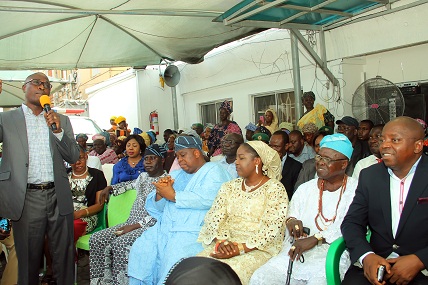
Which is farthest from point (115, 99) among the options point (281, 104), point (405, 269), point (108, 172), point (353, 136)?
point (405, 269)

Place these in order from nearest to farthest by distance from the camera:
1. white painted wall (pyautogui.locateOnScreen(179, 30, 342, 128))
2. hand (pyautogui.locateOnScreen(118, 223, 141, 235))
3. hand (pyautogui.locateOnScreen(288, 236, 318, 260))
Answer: hand (pyautogui.locateOnScreen(288, 236, 318, 260))
hand (pyautogui.locateOnScreen(118, 223, 141, 235))
white painted wall (pyautogui.locateOnScreen(179, 30, 342, 128))

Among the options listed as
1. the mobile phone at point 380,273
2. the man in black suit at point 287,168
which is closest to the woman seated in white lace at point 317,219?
the mobile phone at point 380,273

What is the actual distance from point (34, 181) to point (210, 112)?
26.2 ft

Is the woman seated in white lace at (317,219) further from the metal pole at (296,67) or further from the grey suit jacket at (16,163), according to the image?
the metal pole at (296,67)

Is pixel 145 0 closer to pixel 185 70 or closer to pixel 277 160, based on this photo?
pixel 277 160

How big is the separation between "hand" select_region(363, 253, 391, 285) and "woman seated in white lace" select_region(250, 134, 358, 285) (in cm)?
39

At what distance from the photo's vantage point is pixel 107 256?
166 inches

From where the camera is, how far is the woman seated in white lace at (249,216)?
317cm

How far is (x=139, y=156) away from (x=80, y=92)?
18.9 m

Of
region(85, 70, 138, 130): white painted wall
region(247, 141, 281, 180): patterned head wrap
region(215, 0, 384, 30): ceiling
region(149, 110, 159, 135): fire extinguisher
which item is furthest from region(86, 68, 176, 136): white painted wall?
region(247, 141, 281, 180): patterned head wrap

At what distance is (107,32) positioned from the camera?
716cm

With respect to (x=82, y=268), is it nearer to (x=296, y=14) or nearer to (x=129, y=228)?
(x=129, y=228)

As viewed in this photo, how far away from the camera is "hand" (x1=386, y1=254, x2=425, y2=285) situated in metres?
2.39

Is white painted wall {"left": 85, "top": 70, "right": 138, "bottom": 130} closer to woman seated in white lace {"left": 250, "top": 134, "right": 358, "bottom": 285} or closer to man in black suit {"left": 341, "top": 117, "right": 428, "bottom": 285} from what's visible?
woman seated in white lace {"left": 250, "top": 134, "right": 358, "bottom": 285}
